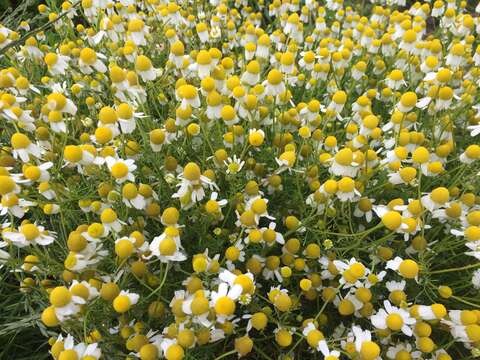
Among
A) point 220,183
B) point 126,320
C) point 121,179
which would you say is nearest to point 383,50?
point 220,183

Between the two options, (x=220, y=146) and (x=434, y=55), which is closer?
(x=220, y=146)

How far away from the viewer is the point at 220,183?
162 cm

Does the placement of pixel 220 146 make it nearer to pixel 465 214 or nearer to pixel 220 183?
pixel 220 183

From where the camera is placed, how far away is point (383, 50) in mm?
2420

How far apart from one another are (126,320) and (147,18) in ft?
6.06

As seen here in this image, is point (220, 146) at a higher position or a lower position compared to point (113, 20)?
lower

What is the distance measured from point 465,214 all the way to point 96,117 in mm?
1425

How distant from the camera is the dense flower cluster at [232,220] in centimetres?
125

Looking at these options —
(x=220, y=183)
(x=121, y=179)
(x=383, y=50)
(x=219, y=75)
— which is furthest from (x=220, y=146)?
(x=383, y=50)

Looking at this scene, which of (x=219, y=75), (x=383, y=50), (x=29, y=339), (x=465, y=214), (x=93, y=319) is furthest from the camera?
(x=383, y=50)

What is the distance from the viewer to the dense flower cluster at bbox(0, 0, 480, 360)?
49.2 inches

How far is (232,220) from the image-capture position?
163 cm

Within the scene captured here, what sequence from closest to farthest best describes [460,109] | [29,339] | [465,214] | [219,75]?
[465,214]
[219,75]
[29,339]
[460,109]

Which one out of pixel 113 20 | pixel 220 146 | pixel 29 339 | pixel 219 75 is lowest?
pixel 29 339
